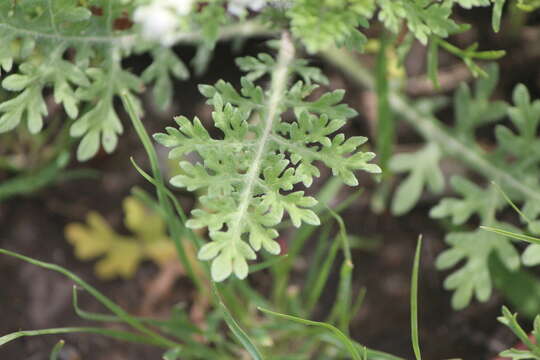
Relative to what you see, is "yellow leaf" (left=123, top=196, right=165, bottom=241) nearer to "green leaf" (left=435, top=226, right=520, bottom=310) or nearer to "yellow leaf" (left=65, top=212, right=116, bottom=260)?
"yellow leaf" (left=65, top=212, right=116, bottom=260)

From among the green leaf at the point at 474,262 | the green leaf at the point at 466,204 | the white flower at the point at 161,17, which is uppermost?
the white flower at the point at 161,17

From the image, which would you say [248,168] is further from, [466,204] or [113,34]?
[466,204]

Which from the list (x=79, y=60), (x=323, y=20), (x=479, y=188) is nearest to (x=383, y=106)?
(x=479, y=188)

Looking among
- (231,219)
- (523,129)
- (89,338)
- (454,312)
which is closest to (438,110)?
(523,129)

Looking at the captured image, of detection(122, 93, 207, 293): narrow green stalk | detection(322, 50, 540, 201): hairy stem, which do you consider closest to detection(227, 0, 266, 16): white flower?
detection(122, 93, 207, 293): narrow green stalk

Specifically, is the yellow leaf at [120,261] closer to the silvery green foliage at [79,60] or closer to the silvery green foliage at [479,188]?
the silvery green foliage at [79,60]

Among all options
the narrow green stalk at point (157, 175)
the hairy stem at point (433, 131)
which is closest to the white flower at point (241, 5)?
the narrow green stalk at point (157, 175)
